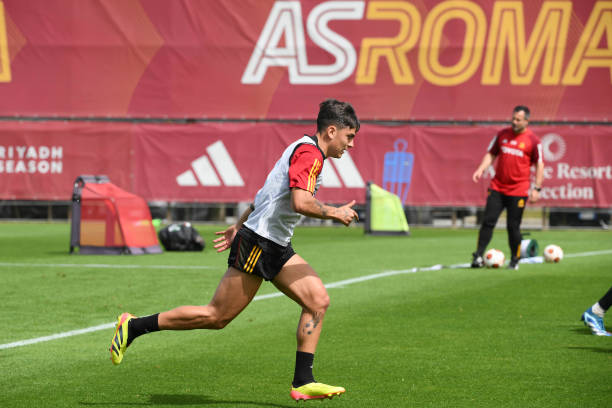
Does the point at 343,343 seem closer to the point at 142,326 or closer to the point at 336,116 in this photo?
the point at 142,326

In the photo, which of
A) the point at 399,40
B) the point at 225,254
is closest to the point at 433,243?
the point at 225,254

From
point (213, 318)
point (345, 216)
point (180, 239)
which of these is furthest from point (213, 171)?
point (345, 216)

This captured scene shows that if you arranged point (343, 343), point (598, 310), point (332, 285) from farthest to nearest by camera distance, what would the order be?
point (332, 285), point (598, 310), point (343, 343)

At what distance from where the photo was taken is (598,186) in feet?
96.3

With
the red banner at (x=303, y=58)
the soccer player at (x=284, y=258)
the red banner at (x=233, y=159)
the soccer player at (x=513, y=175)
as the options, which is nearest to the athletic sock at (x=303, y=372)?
the soccer player at (x=284, y=258)

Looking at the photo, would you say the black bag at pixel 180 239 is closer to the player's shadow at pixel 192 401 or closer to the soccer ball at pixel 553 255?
the soccer ball at pixel 553 255

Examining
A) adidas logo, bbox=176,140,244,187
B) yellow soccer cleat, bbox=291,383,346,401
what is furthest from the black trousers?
adidas logo, bbox=176,140,244,187

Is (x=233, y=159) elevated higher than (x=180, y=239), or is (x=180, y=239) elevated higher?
(x=233, y=159)

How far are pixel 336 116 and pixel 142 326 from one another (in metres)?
1.81

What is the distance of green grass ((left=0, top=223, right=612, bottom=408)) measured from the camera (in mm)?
6633

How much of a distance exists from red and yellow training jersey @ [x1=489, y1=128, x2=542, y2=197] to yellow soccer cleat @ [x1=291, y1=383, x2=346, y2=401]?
31.8 feet

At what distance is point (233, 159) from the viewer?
30.9 m

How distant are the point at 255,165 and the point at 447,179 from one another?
5571mm

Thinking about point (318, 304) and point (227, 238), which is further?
point (227, 238)
